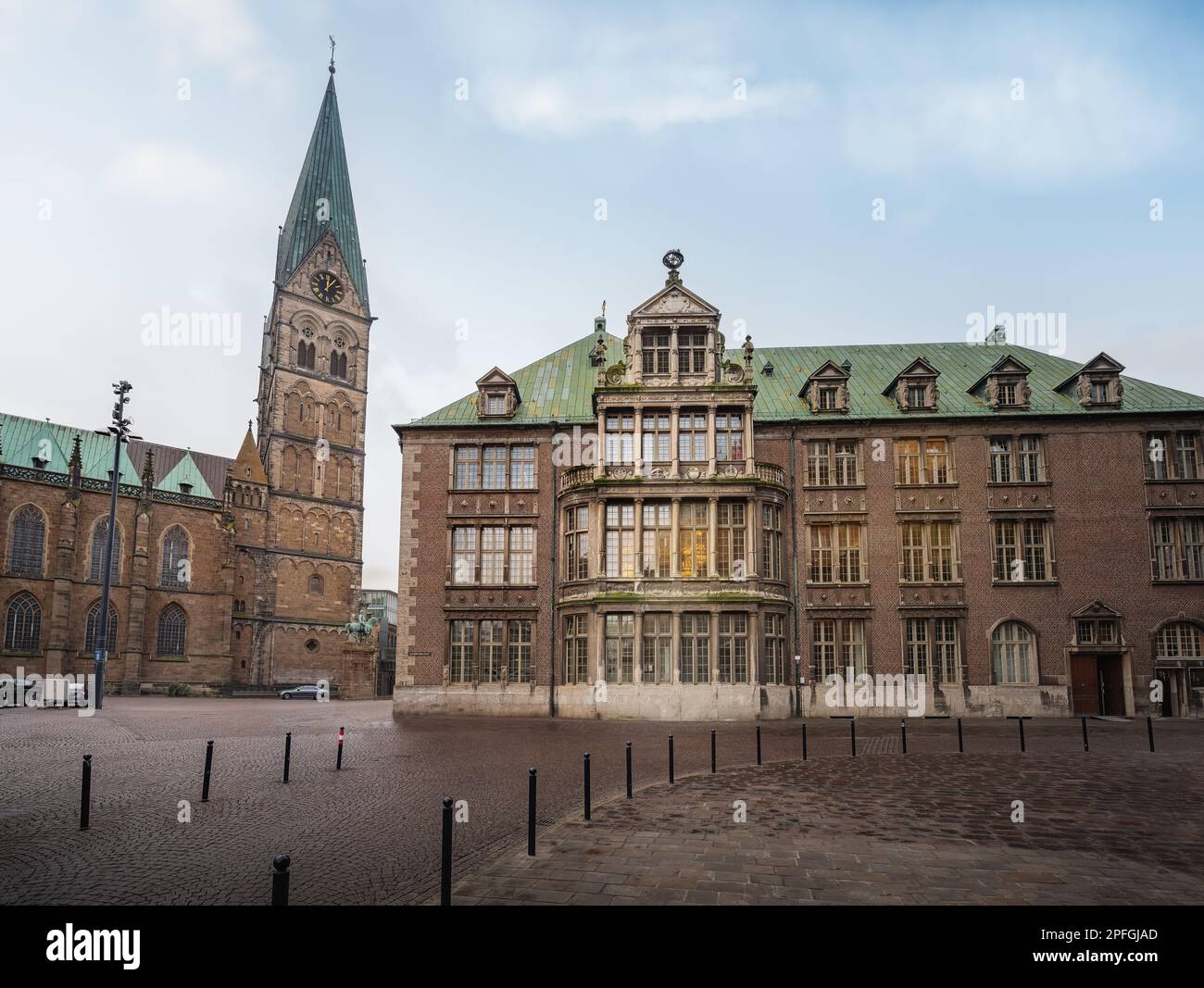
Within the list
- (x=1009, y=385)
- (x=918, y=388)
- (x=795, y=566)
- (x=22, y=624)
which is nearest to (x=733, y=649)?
(x=795, y=566)

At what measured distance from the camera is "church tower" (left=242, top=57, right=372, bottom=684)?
250ft

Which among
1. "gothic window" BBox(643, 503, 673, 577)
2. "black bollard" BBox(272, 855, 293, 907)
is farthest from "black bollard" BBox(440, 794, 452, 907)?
"gothic window" BBox(643, 503, 673, 577)

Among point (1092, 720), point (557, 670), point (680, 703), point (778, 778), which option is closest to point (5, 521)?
point (557, 670)

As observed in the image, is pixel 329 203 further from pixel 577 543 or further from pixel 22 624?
pixel 577 543

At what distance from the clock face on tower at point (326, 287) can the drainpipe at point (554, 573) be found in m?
58.8

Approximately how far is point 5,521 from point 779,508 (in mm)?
60973

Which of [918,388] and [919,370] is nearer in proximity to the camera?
[919,370]

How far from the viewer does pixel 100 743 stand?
71.7 feet

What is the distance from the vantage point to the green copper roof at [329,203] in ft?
285

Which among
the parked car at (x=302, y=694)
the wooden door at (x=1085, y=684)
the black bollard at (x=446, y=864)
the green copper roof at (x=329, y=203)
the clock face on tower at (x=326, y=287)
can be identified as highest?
the green copper roof at (x=329, y=203)

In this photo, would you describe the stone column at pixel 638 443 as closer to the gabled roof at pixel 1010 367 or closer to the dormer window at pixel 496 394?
the dormer window at pixel 496 394

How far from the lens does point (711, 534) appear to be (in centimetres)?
3338

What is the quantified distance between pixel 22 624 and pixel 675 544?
5683 centimetres

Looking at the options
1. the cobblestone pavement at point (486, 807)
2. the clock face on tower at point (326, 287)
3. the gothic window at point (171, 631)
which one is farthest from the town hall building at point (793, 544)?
the clock face on tower at point (326, 287)
